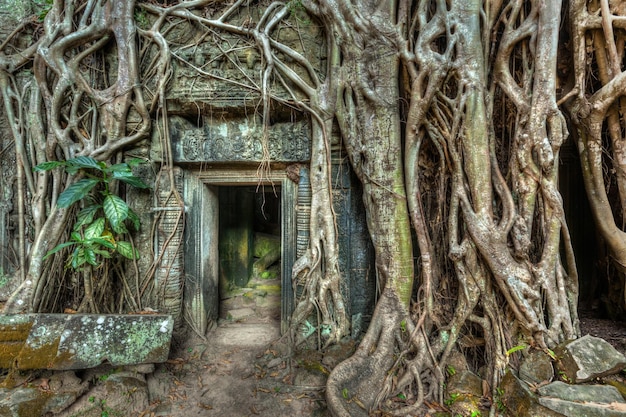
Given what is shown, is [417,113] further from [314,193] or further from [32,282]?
[32,282]

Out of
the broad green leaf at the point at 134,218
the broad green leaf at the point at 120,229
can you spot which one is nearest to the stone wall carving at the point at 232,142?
the broad green leaf at the point at 134,218

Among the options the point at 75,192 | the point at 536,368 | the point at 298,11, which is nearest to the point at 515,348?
the point at 536,368

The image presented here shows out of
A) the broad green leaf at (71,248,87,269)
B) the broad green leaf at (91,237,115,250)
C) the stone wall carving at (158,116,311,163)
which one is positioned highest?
the stone wall carving at (158,116,311,163)

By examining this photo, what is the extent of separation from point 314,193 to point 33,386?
2.59 metres

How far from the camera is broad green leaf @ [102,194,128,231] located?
2.44 m

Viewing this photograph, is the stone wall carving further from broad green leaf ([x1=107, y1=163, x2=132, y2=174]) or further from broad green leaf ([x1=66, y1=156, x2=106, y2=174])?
broad green leaf ([x1=66, y1=156, x2=106, y2=174])

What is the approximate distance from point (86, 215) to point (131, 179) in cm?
50

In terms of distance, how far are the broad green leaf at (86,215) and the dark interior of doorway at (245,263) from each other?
65.8 inches

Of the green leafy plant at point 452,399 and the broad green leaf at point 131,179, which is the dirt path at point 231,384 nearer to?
the green leafy plant at point 452,399

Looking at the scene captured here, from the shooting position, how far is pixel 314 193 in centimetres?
273

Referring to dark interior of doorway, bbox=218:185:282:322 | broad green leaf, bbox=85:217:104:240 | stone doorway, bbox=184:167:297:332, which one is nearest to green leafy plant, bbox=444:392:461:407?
stone doorway, bbox=184:167:297:332

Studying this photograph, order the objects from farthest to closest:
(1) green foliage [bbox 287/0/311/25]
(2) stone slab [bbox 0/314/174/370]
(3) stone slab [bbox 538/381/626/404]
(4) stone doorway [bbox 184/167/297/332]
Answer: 1. (4) stone doorway [bbox 184/167/297/332]
2. (1) green foliage [bbox 287/0/311/25]
3. (2) stone slab [bbox 0/314/174/370]
4. (3) stone slab [bbox 538/381/626/404]

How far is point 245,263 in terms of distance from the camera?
16.4 ft

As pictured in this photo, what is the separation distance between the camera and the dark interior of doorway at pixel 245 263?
390cm
